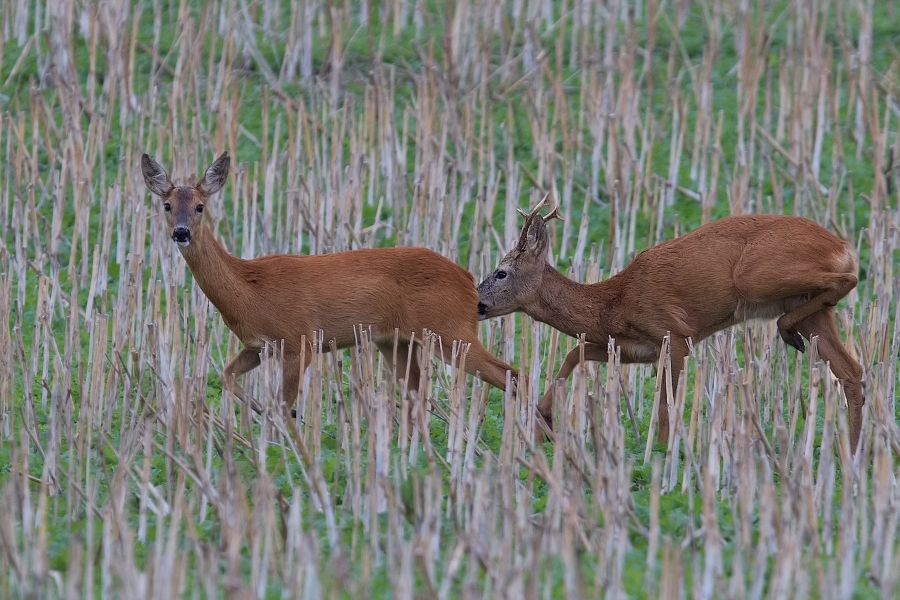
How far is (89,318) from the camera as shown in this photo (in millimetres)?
8141

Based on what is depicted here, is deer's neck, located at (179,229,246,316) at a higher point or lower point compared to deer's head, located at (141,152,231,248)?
lower

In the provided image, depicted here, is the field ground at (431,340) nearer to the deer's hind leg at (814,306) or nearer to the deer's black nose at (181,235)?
the deer's hind leg at (814,306)

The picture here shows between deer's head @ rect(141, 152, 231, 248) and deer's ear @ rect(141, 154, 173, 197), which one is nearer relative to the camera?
deer's head @ rect(141, 152, 231, 248)

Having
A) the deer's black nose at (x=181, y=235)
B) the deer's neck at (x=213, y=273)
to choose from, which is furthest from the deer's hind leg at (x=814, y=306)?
the deer's black nose at (x=181, y=235)

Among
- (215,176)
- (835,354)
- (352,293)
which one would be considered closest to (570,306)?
(352,293)

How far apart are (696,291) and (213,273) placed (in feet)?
8.44

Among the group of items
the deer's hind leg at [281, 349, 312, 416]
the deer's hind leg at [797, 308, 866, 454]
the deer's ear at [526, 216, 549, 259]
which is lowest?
the deer's hind leg at [281, 349, 312, 416]

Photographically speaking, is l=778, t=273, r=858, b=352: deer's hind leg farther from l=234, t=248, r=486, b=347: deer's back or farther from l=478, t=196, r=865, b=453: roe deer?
l=234, t=248, r=486, b=347: deer's back

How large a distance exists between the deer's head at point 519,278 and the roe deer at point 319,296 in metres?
0.18

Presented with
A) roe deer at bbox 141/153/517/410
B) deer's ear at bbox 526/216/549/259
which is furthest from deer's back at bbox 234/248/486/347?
deer's ear at bbox 526/216/549/259

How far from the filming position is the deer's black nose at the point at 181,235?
7281 millimetres

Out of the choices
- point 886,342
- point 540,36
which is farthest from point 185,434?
point 540,36

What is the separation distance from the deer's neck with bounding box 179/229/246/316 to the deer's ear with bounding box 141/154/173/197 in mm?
459

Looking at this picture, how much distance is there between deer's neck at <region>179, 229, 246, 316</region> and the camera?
7473 mm
